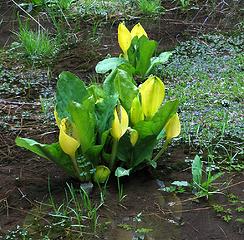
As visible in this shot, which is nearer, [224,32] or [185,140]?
[185,140]

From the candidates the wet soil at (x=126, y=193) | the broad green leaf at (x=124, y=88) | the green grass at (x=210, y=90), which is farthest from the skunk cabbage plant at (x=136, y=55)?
the broad green leaf at (x=124, y=88)

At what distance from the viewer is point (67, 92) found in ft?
7.95

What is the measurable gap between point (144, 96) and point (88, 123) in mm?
271

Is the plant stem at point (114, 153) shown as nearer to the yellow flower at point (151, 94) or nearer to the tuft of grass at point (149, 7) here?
the yellow flower at point (151, 94)

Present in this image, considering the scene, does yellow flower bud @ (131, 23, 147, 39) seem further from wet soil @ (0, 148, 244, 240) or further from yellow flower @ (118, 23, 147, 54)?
wet soil @ (0, 148, 244, 240)

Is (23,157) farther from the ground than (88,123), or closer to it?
closer to it

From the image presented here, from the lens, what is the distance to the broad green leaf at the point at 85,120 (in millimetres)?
2227

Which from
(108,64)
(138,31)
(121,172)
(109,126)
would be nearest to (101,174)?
(121,172)

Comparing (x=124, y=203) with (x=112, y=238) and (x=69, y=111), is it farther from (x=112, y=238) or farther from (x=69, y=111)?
(x=69, y=111)

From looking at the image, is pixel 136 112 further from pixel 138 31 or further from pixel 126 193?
pixel 138 31

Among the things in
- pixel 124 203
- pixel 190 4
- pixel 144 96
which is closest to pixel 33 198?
pixel 124 203

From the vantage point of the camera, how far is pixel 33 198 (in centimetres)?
235

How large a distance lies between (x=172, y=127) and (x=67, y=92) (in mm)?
439

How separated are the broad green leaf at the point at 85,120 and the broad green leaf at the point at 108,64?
0.94 meters
